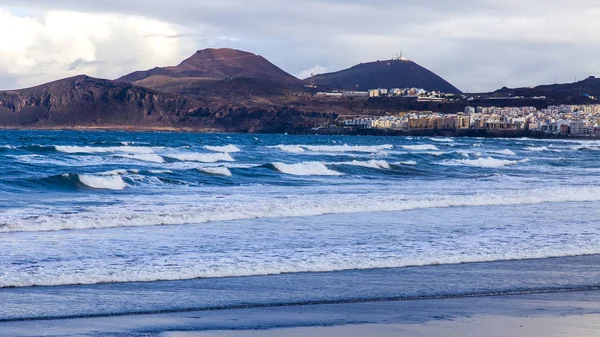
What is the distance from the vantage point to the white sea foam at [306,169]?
3544cm

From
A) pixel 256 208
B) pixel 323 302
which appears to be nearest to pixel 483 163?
pixel 256 208

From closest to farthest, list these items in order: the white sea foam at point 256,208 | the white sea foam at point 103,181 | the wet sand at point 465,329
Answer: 1. the wet sand at point 465,329
2. the white sea foam at point 256,208
3. the white sea foam at point 103,181

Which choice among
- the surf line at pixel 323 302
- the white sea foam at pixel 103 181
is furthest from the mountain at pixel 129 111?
the surf line at pixel 323 302

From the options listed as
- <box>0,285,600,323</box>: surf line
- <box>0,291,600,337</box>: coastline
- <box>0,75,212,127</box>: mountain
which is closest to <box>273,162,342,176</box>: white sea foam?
<box>0,285,600,323</box>: surf line

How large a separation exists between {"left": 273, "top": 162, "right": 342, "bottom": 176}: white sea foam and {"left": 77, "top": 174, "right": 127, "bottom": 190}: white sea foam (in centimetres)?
1033

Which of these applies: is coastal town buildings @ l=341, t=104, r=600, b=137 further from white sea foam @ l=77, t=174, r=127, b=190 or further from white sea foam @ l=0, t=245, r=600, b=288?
white sea foam @ l=0, t=245, r=600, b=288

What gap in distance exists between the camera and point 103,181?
2578 cm

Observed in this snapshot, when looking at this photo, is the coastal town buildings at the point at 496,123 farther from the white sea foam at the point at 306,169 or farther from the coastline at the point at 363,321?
the coastline at the point at 363,321

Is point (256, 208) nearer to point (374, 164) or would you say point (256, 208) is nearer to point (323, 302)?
point (323, 302)

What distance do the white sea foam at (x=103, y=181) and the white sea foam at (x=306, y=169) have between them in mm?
10335

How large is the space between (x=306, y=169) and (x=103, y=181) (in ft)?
42.9

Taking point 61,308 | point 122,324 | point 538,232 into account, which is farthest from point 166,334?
point 538,232

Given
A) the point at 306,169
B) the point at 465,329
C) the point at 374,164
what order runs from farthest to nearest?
the point at 374,164 → the point at 306,169 → the point at 465,329

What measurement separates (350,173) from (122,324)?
29163 mm
